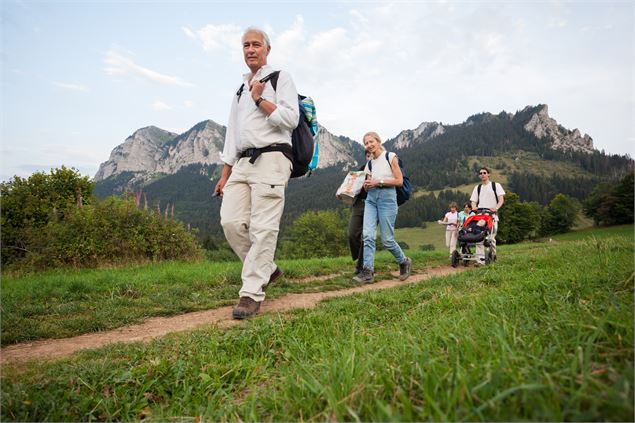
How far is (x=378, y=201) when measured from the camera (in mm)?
7699

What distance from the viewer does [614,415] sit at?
0.98 metres

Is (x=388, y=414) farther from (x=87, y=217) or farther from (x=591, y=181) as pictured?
(x=591, y=181)

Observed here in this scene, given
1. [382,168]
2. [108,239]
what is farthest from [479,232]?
[108,239]

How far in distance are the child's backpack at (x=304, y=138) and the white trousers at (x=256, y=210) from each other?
254 millimetres

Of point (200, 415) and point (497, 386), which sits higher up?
point (497, 386)

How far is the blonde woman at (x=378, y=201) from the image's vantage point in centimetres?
752

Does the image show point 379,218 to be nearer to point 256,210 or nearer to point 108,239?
point 256,210

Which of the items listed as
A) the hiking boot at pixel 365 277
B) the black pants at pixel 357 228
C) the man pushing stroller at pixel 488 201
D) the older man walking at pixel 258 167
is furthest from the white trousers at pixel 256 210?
the man pushing stroller at pixel 488 201

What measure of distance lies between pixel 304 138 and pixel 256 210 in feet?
4.24

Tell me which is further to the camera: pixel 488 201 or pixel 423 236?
pixel 423 236

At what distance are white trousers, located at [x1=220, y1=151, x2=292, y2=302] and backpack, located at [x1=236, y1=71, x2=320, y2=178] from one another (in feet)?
0.78

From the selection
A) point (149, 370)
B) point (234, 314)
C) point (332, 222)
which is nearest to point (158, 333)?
point (234, 314)

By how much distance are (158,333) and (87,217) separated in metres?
9.40

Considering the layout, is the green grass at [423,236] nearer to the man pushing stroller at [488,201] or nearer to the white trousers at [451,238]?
the white trousers at [451,238]
